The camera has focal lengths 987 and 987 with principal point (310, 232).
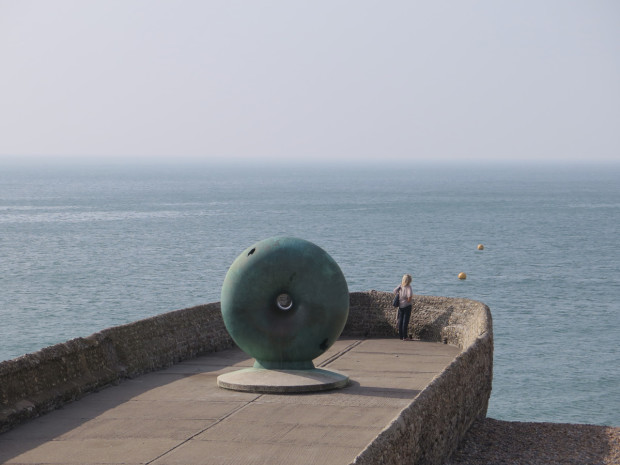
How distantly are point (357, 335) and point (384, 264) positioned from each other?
46.8 m

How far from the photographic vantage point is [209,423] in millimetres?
13797

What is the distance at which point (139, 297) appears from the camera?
5438 cm

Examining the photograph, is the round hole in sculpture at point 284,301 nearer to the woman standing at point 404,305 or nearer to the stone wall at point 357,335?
the stone wall at point 357,335

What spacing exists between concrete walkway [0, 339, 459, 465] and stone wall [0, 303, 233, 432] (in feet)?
0.76

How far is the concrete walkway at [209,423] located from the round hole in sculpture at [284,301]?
1.70 metres

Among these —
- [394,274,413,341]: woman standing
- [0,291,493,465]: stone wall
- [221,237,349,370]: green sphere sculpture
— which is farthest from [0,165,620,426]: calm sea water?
[221,237,349,370]: green sphere sculpture

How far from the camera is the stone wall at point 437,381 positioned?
1124 cm

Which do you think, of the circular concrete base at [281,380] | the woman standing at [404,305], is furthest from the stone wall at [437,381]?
the circular concrete base at [281,380]

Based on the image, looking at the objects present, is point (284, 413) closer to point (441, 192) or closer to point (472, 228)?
point (472, 228)

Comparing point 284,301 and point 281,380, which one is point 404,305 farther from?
point 281,380

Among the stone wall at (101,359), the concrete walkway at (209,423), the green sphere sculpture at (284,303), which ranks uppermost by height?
the green sphere sculpture at (284,303)

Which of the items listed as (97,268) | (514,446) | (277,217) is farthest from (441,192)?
(514,446)

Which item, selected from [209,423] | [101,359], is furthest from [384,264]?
[209,423]

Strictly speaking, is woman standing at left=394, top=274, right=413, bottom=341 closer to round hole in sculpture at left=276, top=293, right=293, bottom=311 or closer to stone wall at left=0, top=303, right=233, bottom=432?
stone wall at left=0, top=303, right=233, bottom=432
